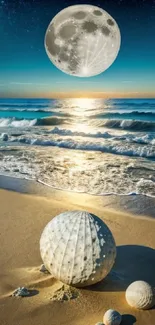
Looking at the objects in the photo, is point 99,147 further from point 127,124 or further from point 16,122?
point 16,122

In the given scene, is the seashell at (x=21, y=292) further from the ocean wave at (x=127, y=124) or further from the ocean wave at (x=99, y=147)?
the ocean wave at (x=127, y=124)

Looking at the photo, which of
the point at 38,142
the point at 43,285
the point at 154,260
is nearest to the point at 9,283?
the point at 43,285

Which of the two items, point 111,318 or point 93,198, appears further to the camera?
point 93,198

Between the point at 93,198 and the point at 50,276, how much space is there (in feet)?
11.2

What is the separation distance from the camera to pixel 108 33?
1221 cm

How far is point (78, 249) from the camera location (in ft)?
11.7

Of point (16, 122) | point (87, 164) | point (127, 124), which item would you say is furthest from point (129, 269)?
point (16, 122)

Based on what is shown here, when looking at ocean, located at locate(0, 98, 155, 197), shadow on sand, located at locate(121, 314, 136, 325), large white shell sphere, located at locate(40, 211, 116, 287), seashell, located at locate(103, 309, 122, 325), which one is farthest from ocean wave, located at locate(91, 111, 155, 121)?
seashell, located at locate(103, 309, 122, 325)

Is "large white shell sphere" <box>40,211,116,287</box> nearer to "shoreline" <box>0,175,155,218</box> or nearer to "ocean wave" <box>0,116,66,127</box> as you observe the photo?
"shoreline" <box>0,175,155,218</box>

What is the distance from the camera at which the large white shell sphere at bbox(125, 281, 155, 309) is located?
3465 millimetres

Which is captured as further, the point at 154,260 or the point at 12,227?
the point at 12,227

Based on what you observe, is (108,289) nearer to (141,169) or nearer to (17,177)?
(17,177)

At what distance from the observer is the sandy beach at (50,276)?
3.48 m

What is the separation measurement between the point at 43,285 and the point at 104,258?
2.75ft
